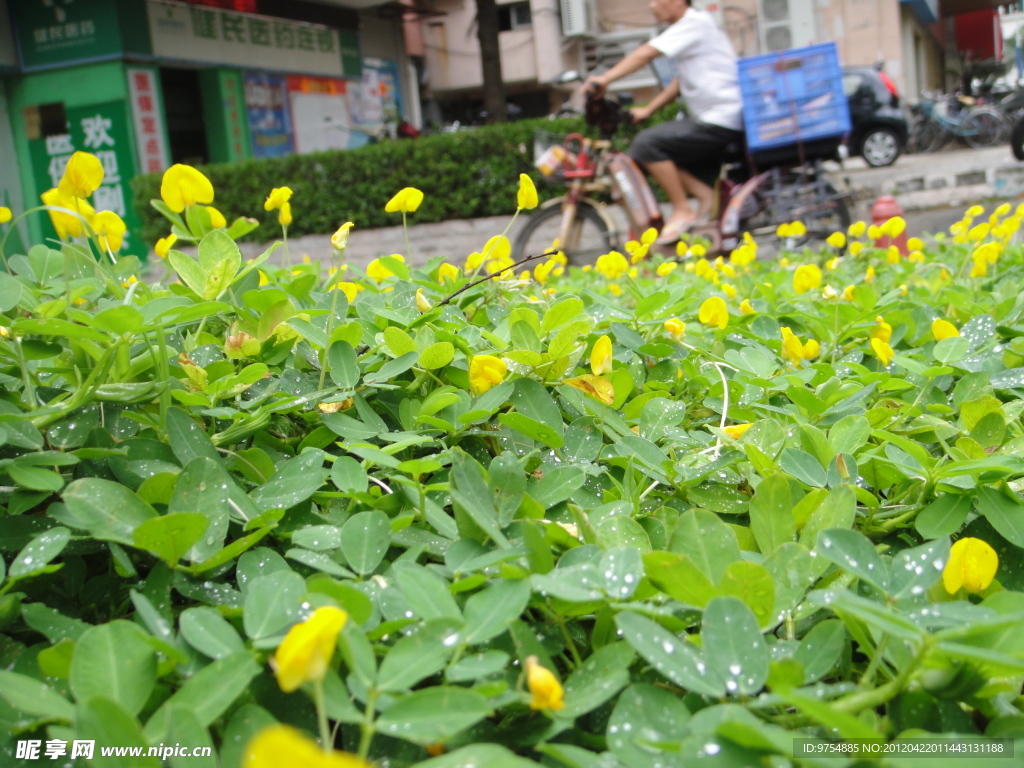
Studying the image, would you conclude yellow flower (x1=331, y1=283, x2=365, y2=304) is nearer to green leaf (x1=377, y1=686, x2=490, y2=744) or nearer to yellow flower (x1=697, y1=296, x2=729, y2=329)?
yellow flower (x1=697, y1=296, x2=729, y2=329)

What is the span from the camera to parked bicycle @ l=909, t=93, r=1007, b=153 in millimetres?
16266

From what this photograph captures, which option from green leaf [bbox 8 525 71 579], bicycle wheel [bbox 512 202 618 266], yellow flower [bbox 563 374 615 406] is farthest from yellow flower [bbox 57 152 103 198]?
bicycle wheel [bbox 512 202 618 266]

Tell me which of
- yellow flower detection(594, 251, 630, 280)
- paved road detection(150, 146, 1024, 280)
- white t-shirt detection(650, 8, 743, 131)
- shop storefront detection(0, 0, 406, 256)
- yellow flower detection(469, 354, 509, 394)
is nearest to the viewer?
yellow flower detection(469, 354, 509, 394)

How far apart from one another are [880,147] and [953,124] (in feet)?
18.4

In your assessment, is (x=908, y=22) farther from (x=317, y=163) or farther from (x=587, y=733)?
(x=587, y=733)

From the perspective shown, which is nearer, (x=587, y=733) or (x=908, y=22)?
(x=587, y=733)

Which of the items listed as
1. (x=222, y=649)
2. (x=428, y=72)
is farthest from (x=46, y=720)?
(x=428, y=72)

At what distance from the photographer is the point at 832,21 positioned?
1641 cm

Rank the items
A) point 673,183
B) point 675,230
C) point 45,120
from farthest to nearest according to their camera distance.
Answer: point 45,120
point 673,183
point 675,230

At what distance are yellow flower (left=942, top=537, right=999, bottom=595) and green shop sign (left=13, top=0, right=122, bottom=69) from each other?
1311 cm

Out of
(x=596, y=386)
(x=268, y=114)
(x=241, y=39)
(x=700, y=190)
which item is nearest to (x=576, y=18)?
(x=268, y=114)

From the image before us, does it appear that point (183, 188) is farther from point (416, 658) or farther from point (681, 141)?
point (681, 141)

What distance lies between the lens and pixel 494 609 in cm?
55

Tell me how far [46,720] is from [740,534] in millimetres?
548
